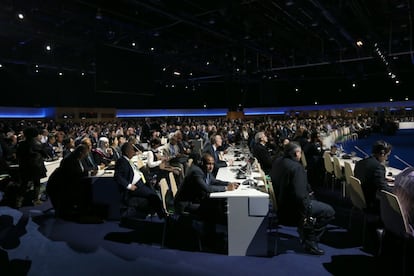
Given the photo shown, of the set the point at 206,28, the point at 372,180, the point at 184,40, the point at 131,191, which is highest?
the point at 184,40

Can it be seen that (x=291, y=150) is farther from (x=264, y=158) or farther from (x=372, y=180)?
(x=264, y=158)

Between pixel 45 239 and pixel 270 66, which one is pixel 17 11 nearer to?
pixel 45 239

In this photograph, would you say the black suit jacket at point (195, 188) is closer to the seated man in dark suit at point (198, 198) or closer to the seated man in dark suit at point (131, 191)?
the seated man in dark suit at point (198, 198)

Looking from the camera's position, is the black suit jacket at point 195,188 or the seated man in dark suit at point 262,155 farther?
the seated man in dark suit at point 262,155

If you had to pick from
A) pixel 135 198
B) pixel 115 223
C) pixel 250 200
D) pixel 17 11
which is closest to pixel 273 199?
pixel 250 200

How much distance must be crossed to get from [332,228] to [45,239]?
423cm

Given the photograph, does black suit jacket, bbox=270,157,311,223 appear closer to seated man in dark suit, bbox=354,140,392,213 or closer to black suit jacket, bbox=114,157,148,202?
seated man in dark suit, bbox=354,140,392,213

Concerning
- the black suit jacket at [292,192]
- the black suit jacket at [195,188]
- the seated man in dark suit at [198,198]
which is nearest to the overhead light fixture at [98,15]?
the seated man in dark suit at [198,198]

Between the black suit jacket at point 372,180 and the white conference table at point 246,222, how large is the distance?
56.4 inches

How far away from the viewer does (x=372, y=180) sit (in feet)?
13.8

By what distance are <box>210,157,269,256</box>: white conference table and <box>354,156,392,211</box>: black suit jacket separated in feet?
4.70

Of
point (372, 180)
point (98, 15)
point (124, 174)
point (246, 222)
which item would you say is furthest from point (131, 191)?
point (98, 15)

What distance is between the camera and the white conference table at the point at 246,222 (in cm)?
393

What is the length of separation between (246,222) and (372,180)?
5.65 feet
